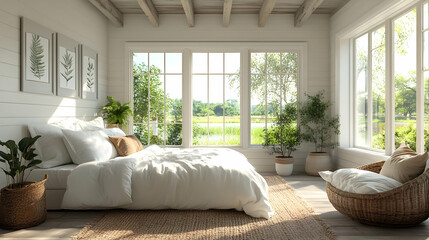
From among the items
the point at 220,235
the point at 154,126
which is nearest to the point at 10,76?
the point at 220,235

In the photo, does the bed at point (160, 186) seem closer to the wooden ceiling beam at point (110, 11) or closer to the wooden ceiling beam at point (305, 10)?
the wooden ceiling beam at point (110, 11)

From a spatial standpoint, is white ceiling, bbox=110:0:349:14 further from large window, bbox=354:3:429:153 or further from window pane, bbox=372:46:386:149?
window pane, bbox=372:46:386:149

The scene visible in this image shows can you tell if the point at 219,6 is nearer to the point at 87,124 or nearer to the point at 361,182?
the point at 87,124

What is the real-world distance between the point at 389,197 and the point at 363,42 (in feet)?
11.7

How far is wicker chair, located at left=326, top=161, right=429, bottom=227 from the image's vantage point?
2953 millimetres

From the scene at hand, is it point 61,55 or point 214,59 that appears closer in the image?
point 61,55

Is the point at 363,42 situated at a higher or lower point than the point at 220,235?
higher

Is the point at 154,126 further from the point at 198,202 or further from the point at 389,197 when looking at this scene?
the point at 389,197

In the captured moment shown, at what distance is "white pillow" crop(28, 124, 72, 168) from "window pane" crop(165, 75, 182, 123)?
9.04 feet

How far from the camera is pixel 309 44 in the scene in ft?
22.0

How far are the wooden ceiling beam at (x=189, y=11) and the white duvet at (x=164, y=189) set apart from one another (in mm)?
2941

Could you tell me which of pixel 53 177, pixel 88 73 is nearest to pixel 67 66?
pixel 88 73

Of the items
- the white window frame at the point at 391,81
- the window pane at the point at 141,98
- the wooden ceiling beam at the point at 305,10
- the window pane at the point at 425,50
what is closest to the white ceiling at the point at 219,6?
the wooden ceiling beam at the point at 305,10

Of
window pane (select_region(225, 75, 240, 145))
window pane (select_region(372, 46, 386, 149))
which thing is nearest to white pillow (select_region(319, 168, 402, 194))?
window pane (select_region(372, 46, 386, 149))
